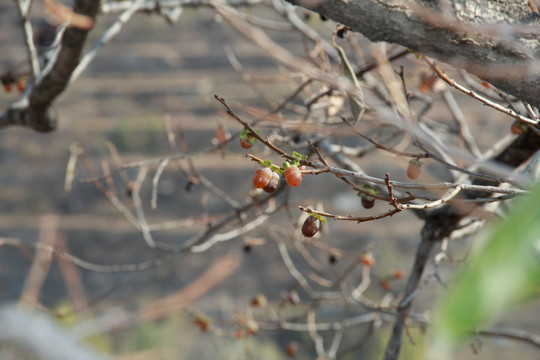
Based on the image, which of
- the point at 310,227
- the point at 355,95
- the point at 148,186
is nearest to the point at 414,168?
the point at 355,95

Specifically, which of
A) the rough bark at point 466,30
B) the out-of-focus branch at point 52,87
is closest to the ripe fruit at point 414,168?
the rough bark at point 466,30

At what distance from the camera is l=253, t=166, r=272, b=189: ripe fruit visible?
0.89 meters

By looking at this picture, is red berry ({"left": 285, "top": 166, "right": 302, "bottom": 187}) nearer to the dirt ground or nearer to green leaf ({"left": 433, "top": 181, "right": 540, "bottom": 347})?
green leaf ({"left": 433, "top": 181, "right": 540, "bottom": 347})

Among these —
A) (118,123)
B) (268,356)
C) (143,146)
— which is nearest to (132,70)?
(118,123)

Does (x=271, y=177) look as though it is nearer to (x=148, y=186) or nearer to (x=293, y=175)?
(x=293, y=175)

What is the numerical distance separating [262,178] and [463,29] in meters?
0.37

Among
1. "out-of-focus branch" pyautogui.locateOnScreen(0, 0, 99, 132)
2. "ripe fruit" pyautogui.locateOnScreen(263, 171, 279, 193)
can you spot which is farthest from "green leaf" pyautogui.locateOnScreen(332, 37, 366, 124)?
"out-of-focus branch" pyautogui.locateOnScreen(0, 0, 99, 132)

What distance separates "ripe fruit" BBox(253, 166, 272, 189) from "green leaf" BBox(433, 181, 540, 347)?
568 millimetres

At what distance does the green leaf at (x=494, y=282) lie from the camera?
31cm

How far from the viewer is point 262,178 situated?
2.92 ft

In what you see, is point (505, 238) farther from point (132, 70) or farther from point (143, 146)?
point (132, 70)

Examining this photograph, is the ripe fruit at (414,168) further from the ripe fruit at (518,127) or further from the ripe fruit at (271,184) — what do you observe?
the ripe fruit at (271,184)

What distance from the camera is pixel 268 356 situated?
4.13 m

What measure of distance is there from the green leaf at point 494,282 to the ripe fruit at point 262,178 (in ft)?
1.86
